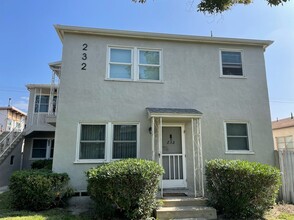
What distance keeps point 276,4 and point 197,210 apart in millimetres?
6441

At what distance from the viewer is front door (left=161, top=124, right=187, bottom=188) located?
9102mm

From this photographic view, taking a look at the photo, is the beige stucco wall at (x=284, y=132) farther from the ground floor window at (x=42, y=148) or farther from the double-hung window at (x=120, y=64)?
the ground floor window at (x=42, y=148)

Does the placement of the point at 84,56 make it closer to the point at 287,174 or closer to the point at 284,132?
the point at 287,174

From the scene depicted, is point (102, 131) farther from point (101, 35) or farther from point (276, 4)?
point (276, 4)

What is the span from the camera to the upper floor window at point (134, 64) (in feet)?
31.5

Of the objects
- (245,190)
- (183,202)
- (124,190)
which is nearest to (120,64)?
(124,190)

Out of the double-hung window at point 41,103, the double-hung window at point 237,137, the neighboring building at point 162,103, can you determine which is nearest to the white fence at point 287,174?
the neighboring building at point 162,103

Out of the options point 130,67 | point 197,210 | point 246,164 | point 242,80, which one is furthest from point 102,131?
point 242,80

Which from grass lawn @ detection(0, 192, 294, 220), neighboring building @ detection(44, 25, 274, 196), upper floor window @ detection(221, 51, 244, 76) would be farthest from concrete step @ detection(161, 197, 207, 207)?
upper floor window @ detection(221, 51, 244, 76)

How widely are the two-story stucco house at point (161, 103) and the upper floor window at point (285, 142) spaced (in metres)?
13.2

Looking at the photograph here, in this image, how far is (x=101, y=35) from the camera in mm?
9586

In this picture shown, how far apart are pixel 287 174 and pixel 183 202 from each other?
5.07m

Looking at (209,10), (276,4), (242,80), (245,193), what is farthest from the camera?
(242,80)

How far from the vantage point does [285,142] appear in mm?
21125
